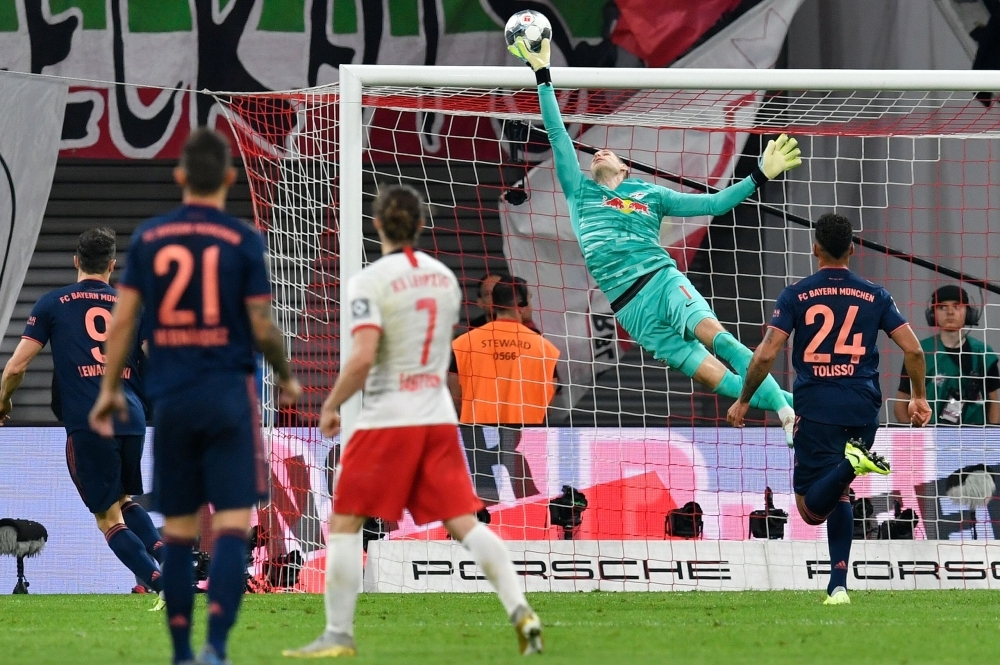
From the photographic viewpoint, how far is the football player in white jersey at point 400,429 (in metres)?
5.50

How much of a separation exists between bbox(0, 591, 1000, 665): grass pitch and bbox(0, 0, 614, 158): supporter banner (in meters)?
5.63

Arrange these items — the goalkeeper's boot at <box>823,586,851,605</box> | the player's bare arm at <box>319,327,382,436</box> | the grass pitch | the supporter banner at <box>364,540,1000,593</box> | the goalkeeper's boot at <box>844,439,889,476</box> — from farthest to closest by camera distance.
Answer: the supporter banner at <box>364,540,1000,593</box>
the goalkeeper's boot at <box>823,586,851,605</box>
the goalkeeper's boot at <box>844,439,889,476</box>
the grass pitch
the player's bare arm at <box>319,327,382,436</box>

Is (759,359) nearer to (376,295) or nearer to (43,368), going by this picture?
(376,295)

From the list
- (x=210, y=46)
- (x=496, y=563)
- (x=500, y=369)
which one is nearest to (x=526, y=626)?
(x=496, y=563)

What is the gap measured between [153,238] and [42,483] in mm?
6407

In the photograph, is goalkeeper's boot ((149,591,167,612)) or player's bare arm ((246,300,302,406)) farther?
goalkeeper's boot ((149,591,167,612))

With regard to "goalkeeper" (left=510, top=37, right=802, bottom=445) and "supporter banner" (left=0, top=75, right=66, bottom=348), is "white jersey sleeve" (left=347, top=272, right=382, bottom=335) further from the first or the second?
"supporter banner" (left=0, top=75, right=66, bottom=348)

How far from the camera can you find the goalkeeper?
9.24m

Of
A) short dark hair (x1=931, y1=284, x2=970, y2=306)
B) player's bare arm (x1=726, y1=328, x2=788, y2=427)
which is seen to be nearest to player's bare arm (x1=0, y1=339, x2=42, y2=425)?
player's bare arm (x1=726, y1=328, x2=788, y2=427)

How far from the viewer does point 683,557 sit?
9.84 meters

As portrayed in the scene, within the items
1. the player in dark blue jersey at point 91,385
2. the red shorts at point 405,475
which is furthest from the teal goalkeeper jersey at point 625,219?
the red shorts at point 405,475

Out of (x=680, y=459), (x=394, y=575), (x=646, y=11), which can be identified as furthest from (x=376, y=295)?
(x=646, y=11)

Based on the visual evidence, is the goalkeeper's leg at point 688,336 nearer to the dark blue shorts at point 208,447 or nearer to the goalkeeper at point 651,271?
the goalkeeper at point 651,271

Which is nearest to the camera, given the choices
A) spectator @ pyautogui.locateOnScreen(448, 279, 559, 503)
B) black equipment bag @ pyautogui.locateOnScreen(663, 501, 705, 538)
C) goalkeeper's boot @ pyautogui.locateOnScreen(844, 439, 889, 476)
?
goalkeeper's boot @ pyautogui.locateOnScreen(844, 439, 889, 476)
